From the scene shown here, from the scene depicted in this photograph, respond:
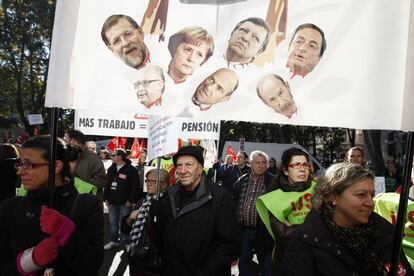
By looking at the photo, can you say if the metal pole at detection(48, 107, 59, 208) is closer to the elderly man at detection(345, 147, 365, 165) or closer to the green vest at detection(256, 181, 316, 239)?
the green vest at detection(256, 181, 316, 239)

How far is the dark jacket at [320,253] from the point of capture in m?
1.98

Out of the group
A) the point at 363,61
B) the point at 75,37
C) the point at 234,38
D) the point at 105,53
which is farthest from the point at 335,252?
the point at 75,37

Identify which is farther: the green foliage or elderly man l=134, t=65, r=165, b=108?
the green foliage

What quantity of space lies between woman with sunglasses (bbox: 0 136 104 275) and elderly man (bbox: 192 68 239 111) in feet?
2.70

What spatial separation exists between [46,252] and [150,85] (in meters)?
0.90

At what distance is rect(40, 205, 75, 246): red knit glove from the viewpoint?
200cm

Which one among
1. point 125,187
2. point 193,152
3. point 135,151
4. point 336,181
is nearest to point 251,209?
point 193,152

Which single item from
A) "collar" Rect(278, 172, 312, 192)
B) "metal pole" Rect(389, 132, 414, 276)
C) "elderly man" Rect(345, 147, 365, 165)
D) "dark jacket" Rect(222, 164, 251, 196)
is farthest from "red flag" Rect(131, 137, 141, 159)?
"metal pole" Rect(389, 132, 414, 276)

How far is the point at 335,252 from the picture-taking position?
6.51 ft

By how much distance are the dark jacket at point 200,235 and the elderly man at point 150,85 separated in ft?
4.40

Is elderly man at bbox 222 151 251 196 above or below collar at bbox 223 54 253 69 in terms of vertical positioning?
below

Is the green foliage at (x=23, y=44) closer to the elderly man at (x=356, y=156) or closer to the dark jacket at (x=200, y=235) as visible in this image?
the elderly man at (x=356, y=156)

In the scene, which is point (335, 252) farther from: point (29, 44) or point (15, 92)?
point (15, 92)

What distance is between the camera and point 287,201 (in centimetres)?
389
